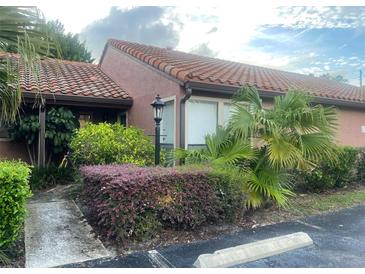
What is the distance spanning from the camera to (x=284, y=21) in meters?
9.11

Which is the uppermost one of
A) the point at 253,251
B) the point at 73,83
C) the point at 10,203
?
the point at 73,83

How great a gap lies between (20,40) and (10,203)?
231cm

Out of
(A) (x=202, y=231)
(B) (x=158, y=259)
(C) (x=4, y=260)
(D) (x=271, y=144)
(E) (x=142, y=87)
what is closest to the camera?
(C) (x=4, y=260)

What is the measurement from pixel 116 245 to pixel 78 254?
56 cm

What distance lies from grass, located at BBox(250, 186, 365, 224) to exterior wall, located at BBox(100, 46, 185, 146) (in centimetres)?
294

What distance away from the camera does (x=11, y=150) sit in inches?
403

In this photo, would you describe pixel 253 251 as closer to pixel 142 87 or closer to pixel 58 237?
pixel 58 237

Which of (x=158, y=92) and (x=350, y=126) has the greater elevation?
(x=158, y=92)

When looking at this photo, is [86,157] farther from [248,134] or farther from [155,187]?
[248,134]

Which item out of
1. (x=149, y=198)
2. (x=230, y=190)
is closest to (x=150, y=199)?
(x=149, y=198)

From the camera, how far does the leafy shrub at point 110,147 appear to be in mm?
7676

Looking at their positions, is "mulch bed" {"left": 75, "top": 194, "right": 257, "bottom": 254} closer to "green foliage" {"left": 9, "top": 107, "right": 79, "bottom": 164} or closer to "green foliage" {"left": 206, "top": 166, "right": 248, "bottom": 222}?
"green foliage" {"left": 206, "top": 166, "right": 248, "bottom": 222}

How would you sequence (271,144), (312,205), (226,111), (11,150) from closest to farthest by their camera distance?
1. (271,144)
2. (312,205)
3. (226,111)
4. (11,150)

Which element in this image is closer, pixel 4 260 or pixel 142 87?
pixel 4 260
